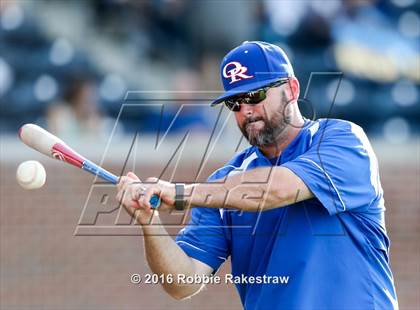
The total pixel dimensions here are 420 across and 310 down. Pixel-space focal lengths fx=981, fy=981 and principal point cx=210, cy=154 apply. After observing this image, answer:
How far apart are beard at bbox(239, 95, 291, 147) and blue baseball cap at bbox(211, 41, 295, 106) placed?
13 cm

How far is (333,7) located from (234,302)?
293 centimetres

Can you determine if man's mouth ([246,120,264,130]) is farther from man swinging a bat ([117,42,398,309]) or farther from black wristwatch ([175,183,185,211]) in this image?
black wristwatch ([175,183,185,211])

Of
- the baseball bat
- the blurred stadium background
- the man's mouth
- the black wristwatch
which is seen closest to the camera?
the black wristwatch

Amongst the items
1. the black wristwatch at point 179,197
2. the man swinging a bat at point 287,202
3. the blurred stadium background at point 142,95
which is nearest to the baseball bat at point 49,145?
the man swinging a bat at point 287,202

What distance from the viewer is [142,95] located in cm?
877

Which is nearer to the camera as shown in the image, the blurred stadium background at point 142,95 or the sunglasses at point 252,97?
the sunglasses at point 252,97

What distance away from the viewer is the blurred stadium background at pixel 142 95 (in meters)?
7.86

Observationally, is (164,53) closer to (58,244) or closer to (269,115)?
(58,244)

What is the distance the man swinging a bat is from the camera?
12.9 ft

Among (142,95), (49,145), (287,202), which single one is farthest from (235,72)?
(142,95)

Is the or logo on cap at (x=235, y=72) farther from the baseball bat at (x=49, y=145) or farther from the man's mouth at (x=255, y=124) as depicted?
the baseball bat at (x=49, y=145)

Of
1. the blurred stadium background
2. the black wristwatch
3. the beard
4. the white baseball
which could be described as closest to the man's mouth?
the beard

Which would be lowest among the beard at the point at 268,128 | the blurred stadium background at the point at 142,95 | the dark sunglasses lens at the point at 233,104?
the blurred stadium background at the point at 142,95

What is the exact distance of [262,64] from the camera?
4.23 meters
